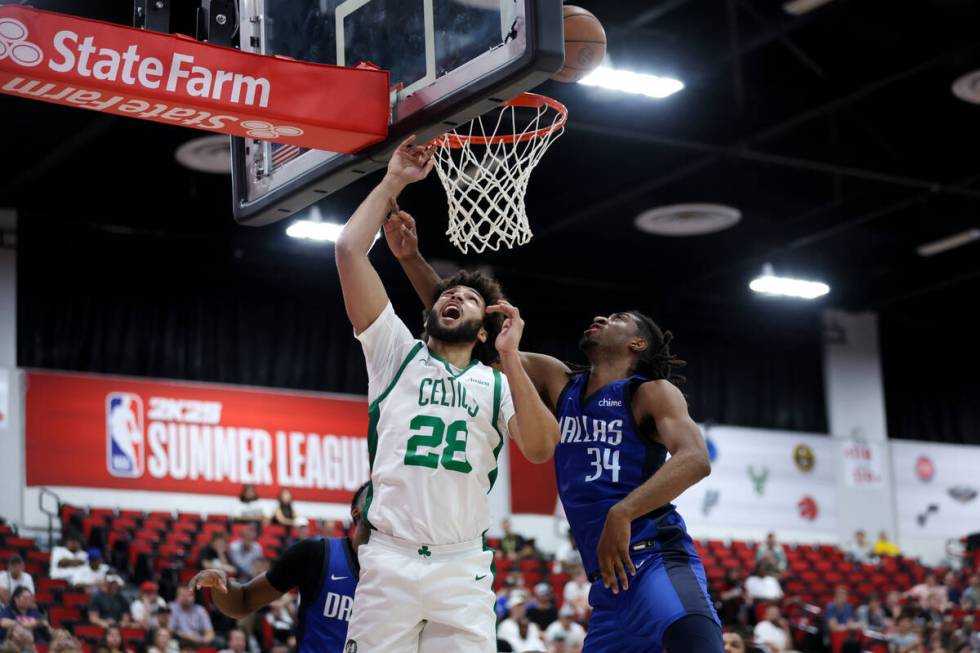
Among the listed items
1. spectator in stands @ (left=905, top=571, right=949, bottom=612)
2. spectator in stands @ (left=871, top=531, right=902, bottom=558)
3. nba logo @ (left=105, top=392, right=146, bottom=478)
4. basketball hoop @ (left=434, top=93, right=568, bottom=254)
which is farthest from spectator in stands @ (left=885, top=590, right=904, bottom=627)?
basketball hoop @ (left=434, top=93, right=568, bottom=254)

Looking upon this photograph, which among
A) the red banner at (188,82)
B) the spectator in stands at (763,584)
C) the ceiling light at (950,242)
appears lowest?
the spectator in stands at (763,584)

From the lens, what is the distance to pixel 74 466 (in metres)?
20.2

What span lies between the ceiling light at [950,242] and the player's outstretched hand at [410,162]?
63.1 ft

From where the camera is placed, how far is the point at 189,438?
21.2 metres

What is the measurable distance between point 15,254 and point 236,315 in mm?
3585

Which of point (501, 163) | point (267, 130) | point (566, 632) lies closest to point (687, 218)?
point (566, 632)

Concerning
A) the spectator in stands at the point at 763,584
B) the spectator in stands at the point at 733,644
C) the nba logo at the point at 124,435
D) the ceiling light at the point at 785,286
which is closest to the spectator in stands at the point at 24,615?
the nba logo at the point at 124,435

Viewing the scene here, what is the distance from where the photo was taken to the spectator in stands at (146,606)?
15.2 metres

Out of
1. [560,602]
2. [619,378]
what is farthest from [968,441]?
[619,378]

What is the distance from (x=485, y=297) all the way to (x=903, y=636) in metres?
14.9

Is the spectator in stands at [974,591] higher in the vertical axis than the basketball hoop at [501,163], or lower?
lower

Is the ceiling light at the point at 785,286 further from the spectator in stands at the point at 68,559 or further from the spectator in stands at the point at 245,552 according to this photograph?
the spectator in stands at the point at 68,559

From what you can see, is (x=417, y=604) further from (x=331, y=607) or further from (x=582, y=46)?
(x=582, y=46)

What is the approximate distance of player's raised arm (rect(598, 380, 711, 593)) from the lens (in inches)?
223
